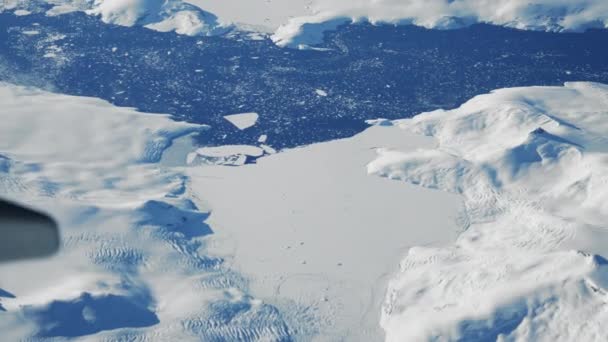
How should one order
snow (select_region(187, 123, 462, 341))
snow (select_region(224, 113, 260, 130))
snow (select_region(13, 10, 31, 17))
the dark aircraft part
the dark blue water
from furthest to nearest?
snow (select_region(13, 10, 31, 17)) → the dark blue water → snow (select_region(224, 113, 260, 130)) → snow (select_region(187, 123, 462, 341)) → the dark aircraft part

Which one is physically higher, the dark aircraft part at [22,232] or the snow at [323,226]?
the dark aircraft part at [22,232]

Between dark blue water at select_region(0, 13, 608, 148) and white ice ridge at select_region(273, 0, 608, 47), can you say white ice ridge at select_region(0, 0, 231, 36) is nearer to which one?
dark blue water at select_region(0, 13, 608, 148)

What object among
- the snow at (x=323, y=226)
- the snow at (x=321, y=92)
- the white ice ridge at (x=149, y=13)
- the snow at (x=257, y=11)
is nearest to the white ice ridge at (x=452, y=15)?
the snow at (x=257, y=11)

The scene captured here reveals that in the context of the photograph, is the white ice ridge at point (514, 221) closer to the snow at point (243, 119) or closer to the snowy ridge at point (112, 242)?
the snowy ridge at point (112, 242)

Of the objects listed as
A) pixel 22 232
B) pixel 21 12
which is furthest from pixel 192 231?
pixel 21 12

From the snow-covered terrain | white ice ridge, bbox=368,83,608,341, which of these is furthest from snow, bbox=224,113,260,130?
A: white ice ridge, bbox=368,83,608,341

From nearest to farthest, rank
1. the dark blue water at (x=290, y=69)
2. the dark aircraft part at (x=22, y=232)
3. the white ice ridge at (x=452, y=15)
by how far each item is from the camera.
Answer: the dark aircraft part at (x=22, y=232) < the dark blue water at (x=290, y=69) < the white ice ridge at (x=452, y=15)

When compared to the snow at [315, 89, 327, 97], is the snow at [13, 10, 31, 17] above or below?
above

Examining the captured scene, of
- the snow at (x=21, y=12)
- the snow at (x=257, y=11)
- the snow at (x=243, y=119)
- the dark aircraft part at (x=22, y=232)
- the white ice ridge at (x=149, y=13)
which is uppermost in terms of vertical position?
the dark aircraft part at (x=22, y=232)
